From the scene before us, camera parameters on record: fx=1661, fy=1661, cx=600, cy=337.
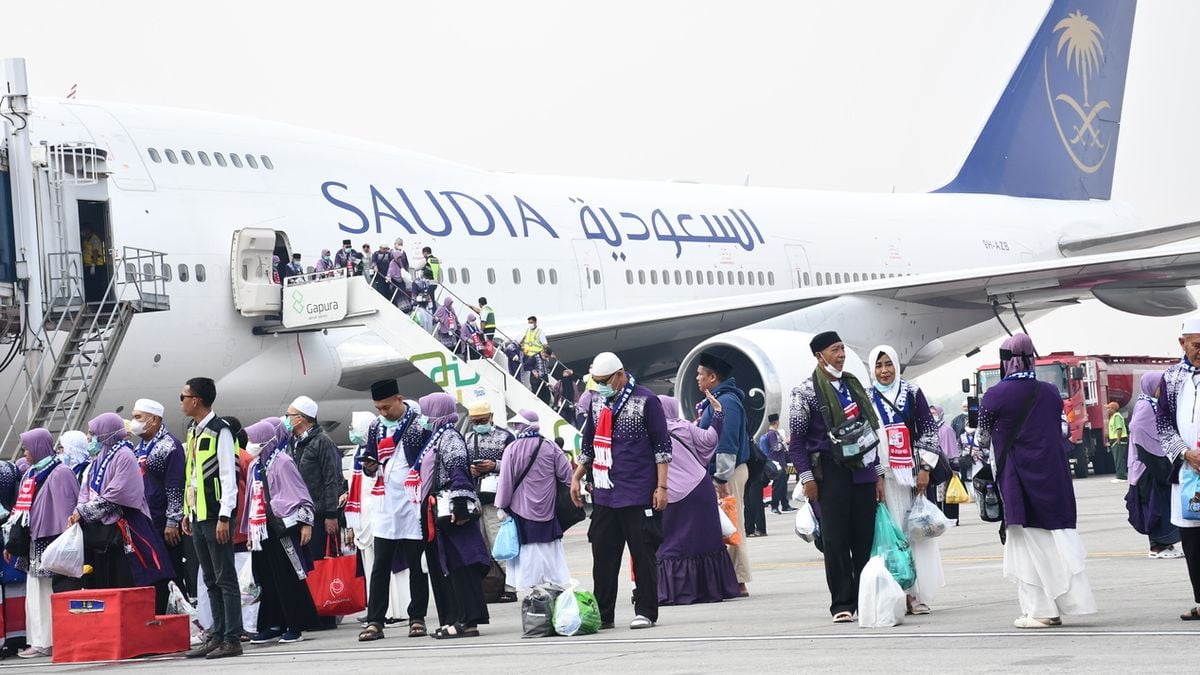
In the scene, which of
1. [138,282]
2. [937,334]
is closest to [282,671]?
[138,282]

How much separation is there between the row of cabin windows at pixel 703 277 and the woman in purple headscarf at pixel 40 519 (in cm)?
1268

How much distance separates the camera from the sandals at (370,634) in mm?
9273

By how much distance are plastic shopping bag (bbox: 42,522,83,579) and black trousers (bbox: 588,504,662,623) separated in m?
2.98

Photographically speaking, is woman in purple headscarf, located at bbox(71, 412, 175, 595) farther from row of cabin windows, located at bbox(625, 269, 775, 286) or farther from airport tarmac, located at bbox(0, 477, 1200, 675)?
row of cabin windows, located at bbox(625, 269, 775, 286)

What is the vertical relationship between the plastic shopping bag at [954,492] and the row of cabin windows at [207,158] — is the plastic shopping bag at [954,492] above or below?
below

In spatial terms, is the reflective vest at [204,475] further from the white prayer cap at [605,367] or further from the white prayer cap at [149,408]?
the white prayer cap at [605,367]

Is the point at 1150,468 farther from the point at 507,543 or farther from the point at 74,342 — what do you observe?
the point at 74,342

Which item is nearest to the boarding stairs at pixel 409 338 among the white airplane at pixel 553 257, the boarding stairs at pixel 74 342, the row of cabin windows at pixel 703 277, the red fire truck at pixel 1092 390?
the white airplane at pixel 553 257

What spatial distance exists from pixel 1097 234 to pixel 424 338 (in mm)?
17841

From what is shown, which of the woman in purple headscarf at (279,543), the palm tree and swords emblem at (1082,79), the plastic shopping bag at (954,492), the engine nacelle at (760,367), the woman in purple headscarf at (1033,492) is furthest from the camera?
the palm tree and swords emblem at (1082,79)

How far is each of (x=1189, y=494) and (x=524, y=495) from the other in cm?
352

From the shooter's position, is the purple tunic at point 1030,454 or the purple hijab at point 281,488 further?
the purple hijab at point 281,488

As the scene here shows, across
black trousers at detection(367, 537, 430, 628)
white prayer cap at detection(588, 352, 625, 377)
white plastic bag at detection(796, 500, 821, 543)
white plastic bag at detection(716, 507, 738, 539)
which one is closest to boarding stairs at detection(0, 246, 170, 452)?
black trousers at detection(367, 537, 430, 628)

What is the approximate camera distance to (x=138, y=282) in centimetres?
1584
